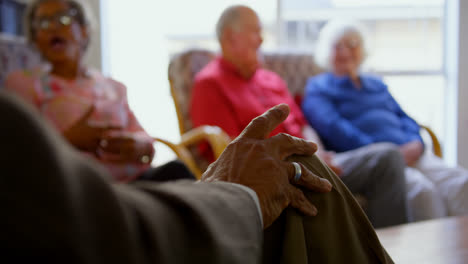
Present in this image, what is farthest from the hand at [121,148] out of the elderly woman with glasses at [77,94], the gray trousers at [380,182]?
the gray trousers at [380,182]

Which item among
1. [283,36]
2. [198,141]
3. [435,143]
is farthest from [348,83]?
[283,36]

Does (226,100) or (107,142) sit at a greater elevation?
(226,100)

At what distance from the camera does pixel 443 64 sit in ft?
12.7

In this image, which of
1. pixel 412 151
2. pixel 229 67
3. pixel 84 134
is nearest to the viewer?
pixel 84 134

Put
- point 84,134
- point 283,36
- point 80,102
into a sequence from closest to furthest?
point 84,134
point 80,102
point 283,36

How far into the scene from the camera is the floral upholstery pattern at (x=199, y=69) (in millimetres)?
2301

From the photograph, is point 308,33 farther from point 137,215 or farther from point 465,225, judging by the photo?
point 137,215

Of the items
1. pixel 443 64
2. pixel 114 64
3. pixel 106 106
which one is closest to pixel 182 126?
pixel 106 106

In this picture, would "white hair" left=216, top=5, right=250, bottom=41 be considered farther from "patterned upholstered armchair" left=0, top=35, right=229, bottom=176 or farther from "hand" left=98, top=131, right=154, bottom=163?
"hand" left=98, top=131, right=154, bottom=163

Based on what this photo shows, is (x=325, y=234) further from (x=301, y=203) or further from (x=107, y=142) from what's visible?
(x=107, y=142)

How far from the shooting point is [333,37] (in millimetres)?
2689

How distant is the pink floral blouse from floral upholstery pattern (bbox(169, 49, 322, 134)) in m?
0.28

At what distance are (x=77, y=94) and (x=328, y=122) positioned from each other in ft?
4.32

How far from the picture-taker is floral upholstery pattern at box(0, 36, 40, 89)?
2.00 m
